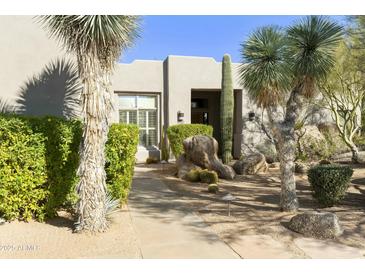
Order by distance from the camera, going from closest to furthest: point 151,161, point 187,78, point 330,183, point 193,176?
point 330,183 < point 193,176 < point 151,161 < point 187,78

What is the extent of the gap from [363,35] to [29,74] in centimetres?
1024

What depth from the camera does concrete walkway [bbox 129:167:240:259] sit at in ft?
15.9

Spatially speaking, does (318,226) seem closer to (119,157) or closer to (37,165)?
(119,157)

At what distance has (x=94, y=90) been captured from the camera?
5383 millimetres

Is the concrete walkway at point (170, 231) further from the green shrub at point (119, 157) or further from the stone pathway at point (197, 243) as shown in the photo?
the green shrub at point (119, 157)

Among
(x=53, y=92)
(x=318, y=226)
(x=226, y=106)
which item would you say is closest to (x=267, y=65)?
(x=318, y=226)

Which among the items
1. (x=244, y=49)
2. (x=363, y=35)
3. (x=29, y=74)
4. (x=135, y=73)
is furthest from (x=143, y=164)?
(x=363, y=35)

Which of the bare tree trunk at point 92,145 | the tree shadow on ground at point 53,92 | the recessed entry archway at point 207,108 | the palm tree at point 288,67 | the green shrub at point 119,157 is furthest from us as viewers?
the recessed entry archway at point 207,108

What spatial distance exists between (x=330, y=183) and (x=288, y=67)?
9.28 ft

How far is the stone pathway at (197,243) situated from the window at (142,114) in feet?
29.8

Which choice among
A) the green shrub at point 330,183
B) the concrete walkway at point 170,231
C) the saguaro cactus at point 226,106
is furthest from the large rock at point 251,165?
the green shrub at point 330,183

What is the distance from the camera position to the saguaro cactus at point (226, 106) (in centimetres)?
1473

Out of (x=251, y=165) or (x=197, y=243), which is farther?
(x=251, y=165)

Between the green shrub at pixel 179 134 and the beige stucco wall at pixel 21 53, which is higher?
the beige stucco wall at pixel 21 53
